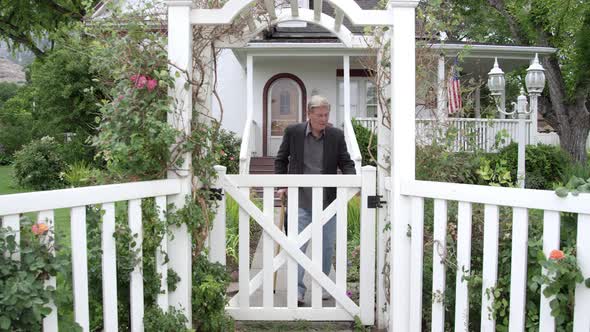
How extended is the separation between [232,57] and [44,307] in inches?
583

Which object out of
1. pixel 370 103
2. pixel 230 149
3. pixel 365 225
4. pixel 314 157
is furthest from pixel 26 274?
pixel 370 103

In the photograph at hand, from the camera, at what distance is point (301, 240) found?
4.36 meters

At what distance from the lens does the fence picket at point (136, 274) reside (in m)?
3.05

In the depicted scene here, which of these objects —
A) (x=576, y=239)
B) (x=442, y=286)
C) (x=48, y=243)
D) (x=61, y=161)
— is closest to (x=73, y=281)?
(x=48, y=243)

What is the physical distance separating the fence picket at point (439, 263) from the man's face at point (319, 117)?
1.74 metres

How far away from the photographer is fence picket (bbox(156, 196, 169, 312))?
3255 millimetres

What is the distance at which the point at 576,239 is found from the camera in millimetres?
2475

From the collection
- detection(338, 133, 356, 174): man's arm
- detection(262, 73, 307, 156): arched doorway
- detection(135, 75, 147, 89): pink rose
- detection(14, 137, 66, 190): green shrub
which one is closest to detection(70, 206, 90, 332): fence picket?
detection(135, 75, 147, 89): pink rose

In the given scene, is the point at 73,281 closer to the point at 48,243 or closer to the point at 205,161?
the point at 48,243

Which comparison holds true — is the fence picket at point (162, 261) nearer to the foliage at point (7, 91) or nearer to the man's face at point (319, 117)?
the man's face at point (319, 117)

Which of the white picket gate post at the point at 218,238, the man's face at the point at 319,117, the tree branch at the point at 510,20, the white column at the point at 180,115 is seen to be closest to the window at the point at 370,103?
the tree branch at the point at 510,20

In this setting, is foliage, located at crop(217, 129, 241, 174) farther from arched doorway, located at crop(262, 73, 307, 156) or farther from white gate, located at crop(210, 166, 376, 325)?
white gate, located at crop(210, 166, 376, 325)

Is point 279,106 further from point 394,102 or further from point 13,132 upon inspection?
point 13,132

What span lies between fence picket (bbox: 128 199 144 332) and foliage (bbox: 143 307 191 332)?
5 centimetres
